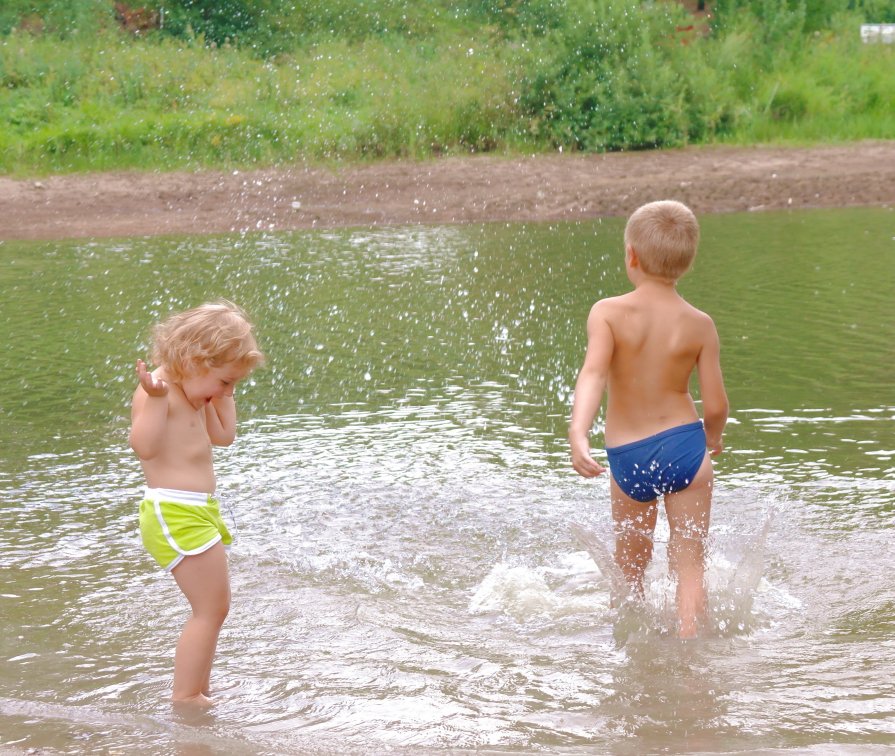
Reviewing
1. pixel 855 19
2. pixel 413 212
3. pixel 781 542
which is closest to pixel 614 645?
pixel 781 542

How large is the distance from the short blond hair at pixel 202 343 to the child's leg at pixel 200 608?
50 centimetres

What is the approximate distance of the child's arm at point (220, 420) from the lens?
3.78 m

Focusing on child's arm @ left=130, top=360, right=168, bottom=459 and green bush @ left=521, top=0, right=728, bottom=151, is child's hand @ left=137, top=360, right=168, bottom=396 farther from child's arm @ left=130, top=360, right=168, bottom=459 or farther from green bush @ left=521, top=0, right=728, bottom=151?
green bush @ left=521, top=0, right=728, bottom=151

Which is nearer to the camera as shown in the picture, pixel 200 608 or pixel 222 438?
pixel 200 608

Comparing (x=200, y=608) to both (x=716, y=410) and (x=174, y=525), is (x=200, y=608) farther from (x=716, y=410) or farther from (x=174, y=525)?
(x=716, y=410)

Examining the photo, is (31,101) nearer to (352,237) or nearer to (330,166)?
(330,166)

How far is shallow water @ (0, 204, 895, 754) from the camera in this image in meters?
3.60

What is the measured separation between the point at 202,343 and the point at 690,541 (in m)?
1.60

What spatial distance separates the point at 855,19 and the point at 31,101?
567 inches

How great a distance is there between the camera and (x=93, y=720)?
362 cm

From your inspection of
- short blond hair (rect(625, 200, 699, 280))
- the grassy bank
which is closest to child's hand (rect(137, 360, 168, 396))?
short blond hair (rect(625, 200, 699, 280))

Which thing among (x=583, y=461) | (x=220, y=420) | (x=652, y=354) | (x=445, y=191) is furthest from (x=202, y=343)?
(x=445, y=191)

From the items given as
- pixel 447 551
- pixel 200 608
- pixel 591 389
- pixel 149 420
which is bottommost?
pixel 447 551

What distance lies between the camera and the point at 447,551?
16.6 feet
